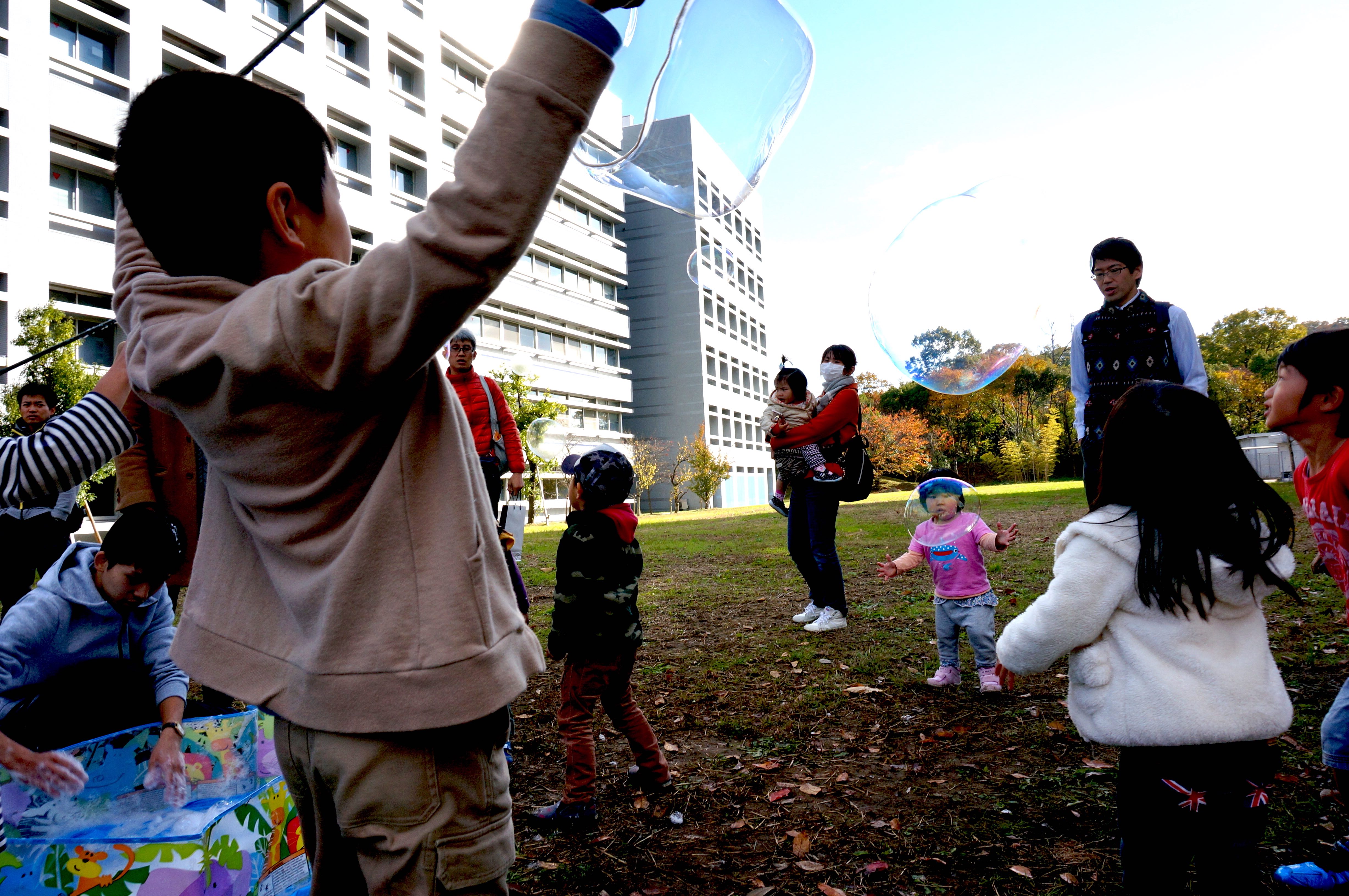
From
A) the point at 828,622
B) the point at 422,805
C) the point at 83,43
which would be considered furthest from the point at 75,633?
the point at 83,43

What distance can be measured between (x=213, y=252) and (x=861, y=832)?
2877 millimetres

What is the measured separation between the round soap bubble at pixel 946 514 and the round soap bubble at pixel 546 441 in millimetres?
8558

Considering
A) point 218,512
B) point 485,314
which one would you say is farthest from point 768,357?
point 218,512

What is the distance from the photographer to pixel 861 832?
300cm

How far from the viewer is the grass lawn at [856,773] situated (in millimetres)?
2738

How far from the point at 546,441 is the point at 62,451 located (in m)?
11.5

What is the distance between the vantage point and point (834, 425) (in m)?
6.21

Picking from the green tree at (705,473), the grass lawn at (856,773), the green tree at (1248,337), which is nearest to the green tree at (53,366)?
the grass lawn at (856,773)

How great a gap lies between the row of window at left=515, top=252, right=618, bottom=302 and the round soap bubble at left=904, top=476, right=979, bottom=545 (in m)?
34.5

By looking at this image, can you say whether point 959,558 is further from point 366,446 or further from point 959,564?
point 366,446

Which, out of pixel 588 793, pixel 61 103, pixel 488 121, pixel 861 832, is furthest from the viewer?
pixel 61 103

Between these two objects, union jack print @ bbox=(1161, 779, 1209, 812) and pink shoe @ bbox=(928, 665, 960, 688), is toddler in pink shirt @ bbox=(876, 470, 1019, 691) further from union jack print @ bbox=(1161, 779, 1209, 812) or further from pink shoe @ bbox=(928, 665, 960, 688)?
union jack print @ bbox=(1161, 779, 1209, 812)

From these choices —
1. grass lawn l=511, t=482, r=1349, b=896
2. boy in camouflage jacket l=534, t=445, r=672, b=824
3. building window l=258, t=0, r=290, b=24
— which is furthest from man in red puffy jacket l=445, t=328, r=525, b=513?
building window l=258, t=0, r=290, b=24

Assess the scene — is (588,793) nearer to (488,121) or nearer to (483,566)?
(483,566)
